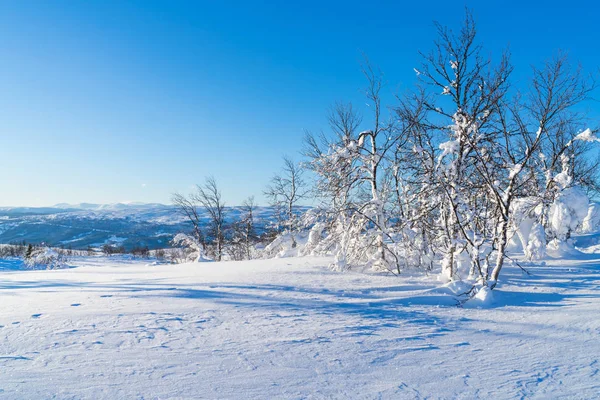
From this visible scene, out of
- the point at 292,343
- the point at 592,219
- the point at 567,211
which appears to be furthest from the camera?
the point at 592,219

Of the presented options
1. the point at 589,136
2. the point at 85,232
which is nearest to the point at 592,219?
the point at 589,136

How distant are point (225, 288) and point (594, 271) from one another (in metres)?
9.97

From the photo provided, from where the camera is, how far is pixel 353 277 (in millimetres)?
8336

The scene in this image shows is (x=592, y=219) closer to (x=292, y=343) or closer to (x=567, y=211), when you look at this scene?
(x=567, y=211)

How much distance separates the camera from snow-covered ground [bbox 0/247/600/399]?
10.4ft

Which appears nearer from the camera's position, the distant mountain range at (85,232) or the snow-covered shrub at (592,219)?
the snow-covered shrub at (592,219)

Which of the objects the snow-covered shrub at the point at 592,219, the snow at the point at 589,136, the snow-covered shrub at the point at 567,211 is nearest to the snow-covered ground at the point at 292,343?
the snow at the point at 589,136

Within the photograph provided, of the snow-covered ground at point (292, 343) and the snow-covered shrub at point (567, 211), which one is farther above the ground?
the snow-covered shrub at point (567, 211)

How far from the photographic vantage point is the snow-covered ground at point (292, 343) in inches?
124

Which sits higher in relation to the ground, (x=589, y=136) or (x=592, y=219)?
(x=589, y=136)

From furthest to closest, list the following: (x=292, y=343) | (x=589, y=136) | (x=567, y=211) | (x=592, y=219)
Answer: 1. (x=592, y=219)
2. (x=567, y=211)
3. (x=589, y=136)
4. (x=292, y=343)

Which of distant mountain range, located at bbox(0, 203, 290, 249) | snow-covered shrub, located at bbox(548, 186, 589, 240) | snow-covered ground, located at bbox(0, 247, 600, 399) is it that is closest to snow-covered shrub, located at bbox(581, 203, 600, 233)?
snow-covered shrub, located at bbox(548, 186, 589, 240)

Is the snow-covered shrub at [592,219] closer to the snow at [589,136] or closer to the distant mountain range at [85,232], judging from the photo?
the snow at [589,136]

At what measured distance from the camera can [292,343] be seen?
4.21m
